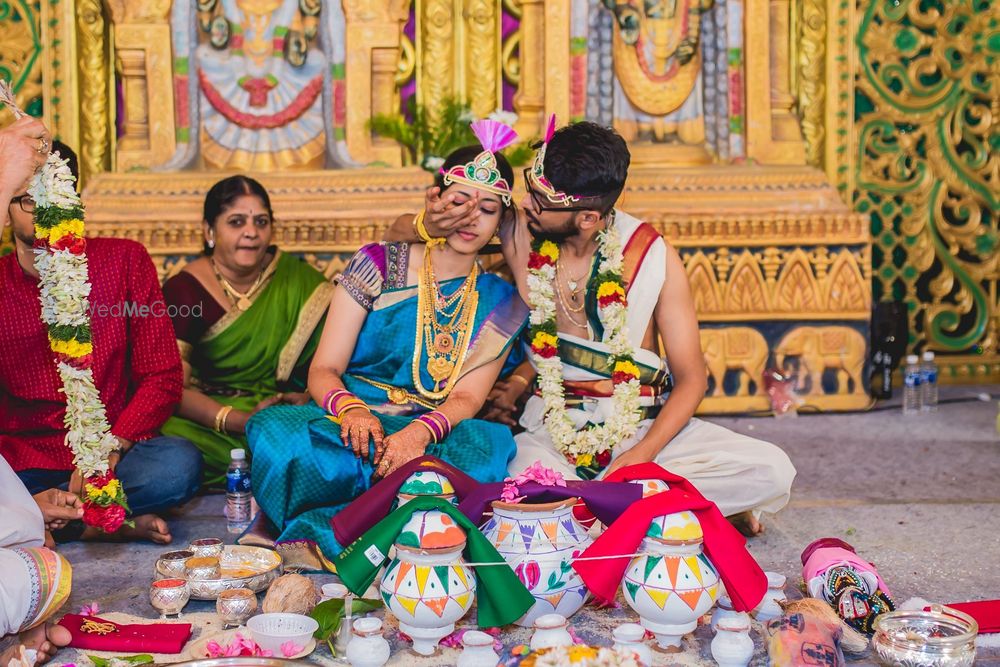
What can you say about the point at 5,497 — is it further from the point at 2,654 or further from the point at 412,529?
the point at 412,529

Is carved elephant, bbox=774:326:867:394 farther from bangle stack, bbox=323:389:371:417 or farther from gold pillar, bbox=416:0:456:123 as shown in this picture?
bangle stack, bbox=323:389:371:417

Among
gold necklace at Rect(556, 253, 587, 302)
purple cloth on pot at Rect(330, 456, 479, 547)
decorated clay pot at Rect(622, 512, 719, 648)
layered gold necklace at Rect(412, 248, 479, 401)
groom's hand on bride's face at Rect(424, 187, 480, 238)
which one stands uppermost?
groom's hand on bride's face at Rect(424, 187, 480, 238)

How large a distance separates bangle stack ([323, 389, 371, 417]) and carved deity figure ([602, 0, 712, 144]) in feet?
10.4

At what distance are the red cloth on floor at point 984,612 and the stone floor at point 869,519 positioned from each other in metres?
0.08

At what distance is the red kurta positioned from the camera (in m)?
3.82

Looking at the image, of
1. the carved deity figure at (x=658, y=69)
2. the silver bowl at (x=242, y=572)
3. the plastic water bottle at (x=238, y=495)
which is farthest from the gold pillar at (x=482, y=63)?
the silver bowl at (x=242, y=572)

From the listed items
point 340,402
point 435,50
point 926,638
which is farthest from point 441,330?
point 435,50

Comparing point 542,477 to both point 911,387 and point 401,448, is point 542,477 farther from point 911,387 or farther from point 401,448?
point 911,387

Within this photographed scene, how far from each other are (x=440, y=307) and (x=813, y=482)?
70.1 inches

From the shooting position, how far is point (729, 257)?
19.7 feet

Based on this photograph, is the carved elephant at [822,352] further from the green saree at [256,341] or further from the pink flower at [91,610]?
the pink flower at [91,610]

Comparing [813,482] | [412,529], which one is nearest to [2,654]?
[412,529]

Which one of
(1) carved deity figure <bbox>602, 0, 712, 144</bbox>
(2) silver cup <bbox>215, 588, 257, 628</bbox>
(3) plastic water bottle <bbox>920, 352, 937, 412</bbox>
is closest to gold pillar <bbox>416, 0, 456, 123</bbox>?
(1) carved deity figure <bbox>602, 0, 712, 144</bbox>

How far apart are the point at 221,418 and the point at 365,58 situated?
2.54m
